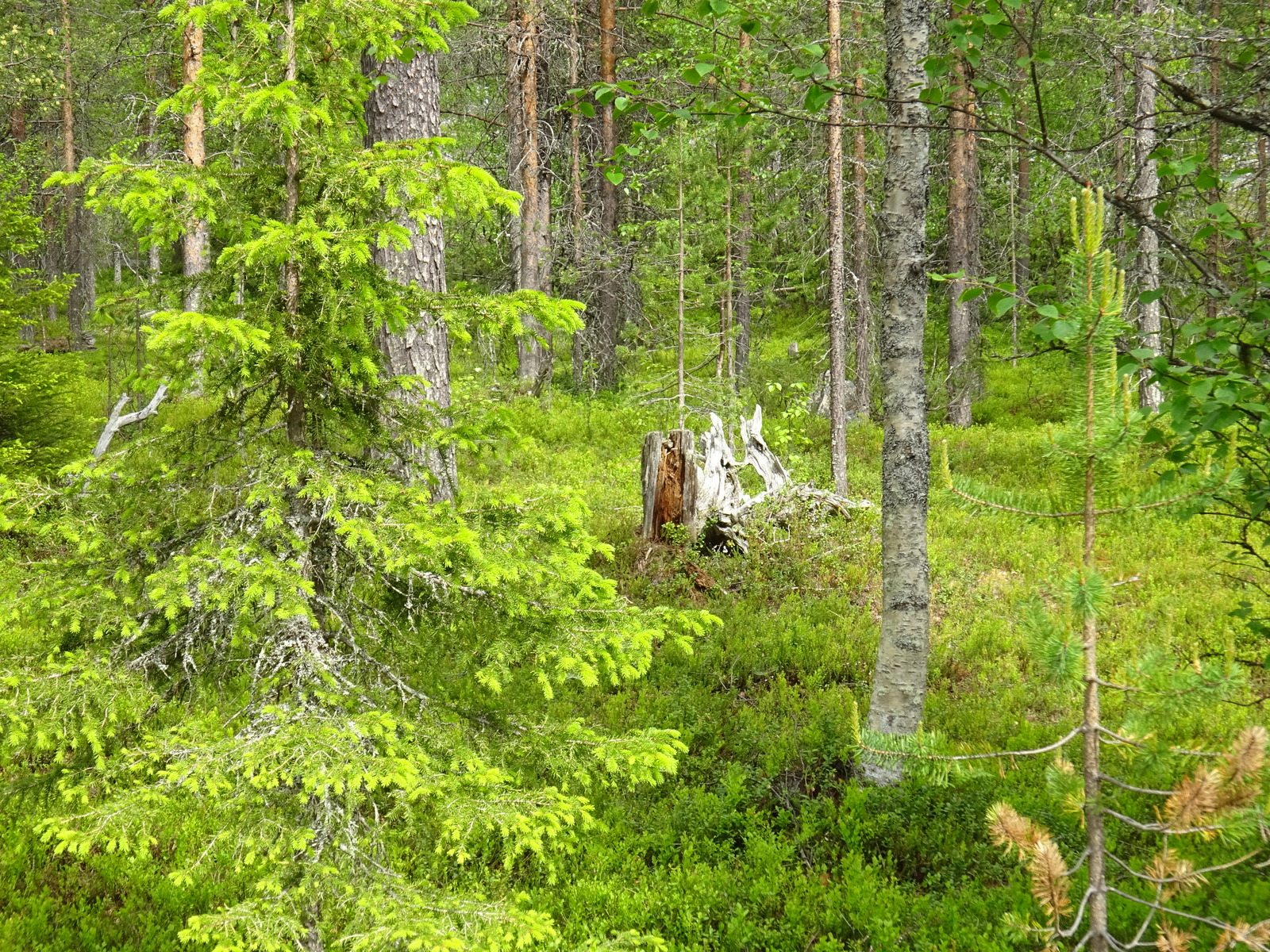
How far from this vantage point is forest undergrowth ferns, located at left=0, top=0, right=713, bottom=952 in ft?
9.77

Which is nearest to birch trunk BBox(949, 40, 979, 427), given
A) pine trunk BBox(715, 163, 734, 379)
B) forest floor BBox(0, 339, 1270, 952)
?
pine trunk BBox(715, 163, 734, 379)

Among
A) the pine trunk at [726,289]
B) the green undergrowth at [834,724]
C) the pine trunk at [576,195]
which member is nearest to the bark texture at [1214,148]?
the green undergrowth at [834,724]

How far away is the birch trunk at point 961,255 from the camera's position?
52.4 ft

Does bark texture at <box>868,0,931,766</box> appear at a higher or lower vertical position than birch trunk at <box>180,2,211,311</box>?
lower

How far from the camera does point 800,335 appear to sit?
86.5 ft

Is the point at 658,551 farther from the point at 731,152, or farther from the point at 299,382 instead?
the point at 731,152

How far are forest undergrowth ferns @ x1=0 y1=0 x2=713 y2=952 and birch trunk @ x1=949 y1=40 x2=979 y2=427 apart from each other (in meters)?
13.6

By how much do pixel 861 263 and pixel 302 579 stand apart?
1402 centimetres

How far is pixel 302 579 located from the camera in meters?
3.20

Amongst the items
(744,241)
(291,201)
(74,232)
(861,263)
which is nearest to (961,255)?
(861,263)

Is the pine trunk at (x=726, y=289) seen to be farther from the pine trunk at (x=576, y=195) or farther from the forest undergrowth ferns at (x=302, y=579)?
the forest undergrowth ferns at (x=302, y=579)

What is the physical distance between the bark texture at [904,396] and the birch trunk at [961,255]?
35.1 ft

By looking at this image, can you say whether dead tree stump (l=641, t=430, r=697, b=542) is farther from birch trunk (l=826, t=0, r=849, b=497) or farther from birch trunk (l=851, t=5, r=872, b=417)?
birch trunk (l=851, t=5, r=872, b=417)

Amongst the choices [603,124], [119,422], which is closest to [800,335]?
[603,124]
